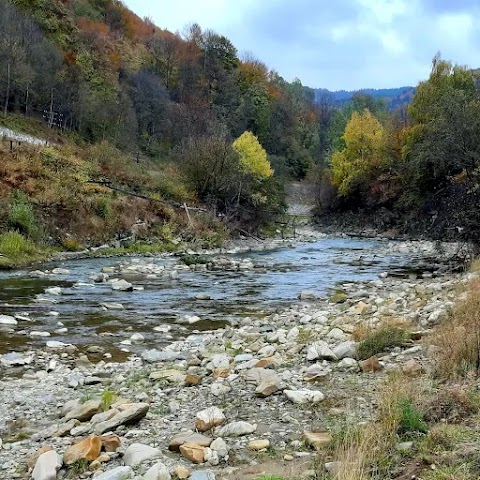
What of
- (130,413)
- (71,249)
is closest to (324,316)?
(130,413)

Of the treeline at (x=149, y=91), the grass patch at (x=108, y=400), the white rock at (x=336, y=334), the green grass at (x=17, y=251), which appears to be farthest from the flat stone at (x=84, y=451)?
the treeline at (x=149, y=91)

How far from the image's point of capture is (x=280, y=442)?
14.3 ft

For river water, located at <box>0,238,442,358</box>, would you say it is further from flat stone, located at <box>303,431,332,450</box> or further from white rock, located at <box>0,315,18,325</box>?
flat stone, located at <box>303,431,332,450</box>

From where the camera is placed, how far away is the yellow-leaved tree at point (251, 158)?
35.1 m

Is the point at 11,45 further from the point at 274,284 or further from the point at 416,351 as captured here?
the point at 416,351

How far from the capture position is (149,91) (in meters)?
69.9

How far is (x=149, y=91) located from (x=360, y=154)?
31821 millimetres

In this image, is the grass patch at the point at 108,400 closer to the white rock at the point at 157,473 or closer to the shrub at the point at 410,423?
the white rock at the point at 157,473

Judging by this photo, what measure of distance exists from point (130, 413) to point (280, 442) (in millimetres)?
1501

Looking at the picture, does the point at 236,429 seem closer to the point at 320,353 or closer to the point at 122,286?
the point at 320,353

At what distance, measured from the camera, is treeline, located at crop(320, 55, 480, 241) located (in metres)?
23.9

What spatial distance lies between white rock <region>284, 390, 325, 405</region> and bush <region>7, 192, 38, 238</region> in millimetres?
16916

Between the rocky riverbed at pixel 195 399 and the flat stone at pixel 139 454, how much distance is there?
10 millimetres

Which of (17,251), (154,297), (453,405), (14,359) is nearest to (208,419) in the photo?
(453,405)
